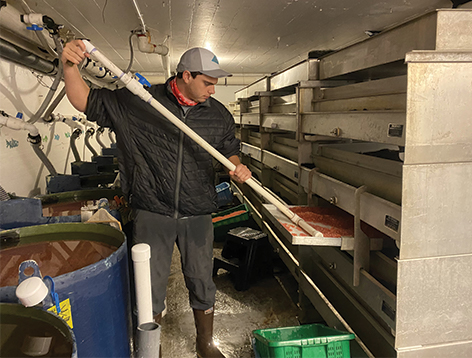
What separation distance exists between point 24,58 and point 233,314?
277cm

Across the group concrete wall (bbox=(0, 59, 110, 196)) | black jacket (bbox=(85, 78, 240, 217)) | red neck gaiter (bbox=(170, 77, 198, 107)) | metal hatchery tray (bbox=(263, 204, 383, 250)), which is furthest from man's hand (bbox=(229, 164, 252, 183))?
concrete wall (bbox=(0, 59, 110, 196))

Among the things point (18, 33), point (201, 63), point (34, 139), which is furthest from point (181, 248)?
point (18, 33)

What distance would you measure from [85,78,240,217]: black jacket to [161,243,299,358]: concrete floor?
968mm

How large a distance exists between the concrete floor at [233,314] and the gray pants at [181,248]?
41 cm

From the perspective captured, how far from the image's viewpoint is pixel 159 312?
2.00m

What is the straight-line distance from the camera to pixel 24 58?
119 inches

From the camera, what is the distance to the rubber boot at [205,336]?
2.12 meters

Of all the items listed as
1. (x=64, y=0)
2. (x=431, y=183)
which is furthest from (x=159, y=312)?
(x=64, y=0)

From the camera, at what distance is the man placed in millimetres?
1879

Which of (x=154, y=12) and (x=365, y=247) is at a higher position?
(x=154, y=12)

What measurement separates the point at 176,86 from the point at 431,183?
1334 mm

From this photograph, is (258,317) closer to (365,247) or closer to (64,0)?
(365,247)

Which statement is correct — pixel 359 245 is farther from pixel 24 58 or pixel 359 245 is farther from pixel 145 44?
pixel 145 44

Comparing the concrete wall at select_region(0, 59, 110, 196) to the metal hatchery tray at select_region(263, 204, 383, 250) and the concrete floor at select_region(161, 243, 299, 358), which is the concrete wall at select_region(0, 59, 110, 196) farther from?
the metal hatchery tray at select_region(263, 204, 383, 250)
